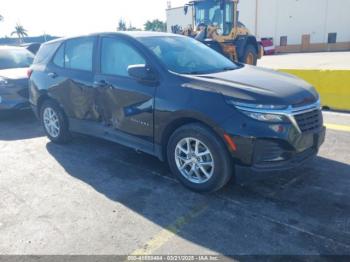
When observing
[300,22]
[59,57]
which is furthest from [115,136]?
[300,22]

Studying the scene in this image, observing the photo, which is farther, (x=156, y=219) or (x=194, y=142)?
(x=194, y=142)

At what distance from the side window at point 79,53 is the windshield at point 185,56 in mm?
925

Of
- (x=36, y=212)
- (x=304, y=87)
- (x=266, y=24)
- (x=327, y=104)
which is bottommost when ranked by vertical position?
(x=36, y=212)

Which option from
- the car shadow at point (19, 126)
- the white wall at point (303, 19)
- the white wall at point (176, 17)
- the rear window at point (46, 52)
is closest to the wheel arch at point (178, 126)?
the rear window at point (46, 52)

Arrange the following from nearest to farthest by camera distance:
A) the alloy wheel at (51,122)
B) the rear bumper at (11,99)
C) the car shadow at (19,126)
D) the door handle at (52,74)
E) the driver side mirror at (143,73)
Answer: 1. the driver side mirror at (143,73)
2. the door handle at (52,74)
3. the alloy wheel at (51,122)
4. the car shadow at (19,126)
5. the rear bumper at (11,99)

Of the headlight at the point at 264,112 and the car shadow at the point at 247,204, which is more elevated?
the headlight at the point at 264,112

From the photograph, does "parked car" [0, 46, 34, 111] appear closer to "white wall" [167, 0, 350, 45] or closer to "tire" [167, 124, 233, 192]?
"tire" [167, 124, 233, 192]

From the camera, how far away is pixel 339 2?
36906 millimetres

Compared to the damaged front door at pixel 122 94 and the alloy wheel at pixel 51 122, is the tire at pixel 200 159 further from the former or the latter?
the alloy wheel at pixel 51 122

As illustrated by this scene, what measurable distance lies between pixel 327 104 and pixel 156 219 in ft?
18.1

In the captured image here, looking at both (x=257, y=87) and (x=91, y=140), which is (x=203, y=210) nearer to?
(x=257, y=87)

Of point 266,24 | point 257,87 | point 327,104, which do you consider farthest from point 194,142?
point 266,24

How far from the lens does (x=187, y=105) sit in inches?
139

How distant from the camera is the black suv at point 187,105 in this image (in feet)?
10.7
